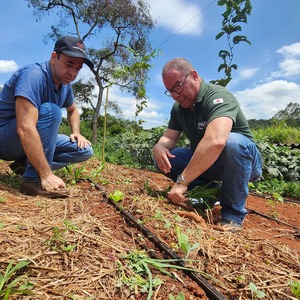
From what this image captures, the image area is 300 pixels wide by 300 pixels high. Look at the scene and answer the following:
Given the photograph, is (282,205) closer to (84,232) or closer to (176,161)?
(176,161)

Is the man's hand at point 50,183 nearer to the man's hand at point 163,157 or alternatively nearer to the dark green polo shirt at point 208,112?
the man's hand at point 163,157

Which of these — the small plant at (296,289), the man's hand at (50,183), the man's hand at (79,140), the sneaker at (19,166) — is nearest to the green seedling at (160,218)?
the small plant at (296,289)

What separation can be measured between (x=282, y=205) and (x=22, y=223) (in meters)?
2.76

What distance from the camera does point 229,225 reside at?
1.88m

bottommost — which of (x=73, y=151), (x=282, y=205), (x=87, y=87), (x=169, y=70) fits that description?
(x=282, y=205)

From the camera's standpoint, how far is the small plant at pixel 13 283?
0.93m

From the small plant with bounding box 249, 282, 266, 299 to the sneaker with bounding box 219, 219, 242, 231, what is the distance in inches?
25.4

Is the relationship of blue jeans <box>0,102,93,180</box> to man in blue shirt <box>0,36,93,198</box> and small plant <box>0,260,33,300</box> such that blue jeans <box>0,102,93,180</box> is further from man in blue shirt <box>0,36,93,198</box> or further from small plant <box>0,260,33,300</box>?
small plant <box>0,260,33,300</box>

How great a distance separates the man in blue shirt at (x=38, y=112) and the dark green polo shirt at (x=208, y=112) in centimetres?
92

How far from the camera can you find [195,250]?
1354mm

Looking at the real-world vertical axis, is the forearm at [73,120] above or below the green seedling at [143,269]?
above

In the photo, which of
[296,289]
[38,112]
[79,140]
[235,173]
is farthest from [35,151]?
[296,289]

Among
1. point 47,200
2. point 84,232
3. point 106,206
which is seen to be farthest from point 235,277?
point 47,200

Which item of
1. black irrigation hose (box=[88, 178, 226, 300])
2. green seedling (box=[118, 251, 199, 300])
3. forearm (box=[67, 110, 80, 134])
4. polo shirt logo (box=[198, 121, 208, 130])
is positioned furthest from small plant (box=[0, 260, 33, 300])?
forearm (box=[67, 110, 80, 134])
